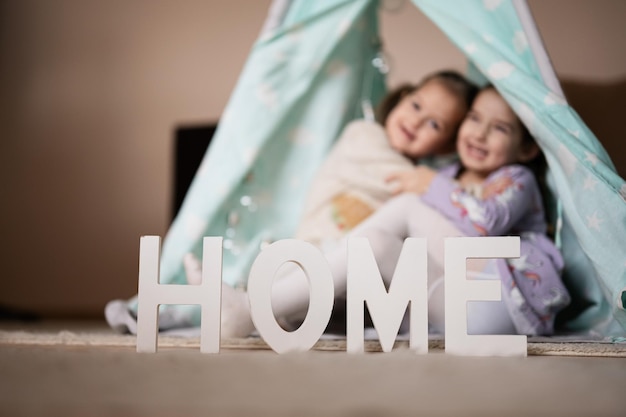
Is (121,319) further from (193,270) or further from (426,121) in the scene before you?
(426,121)

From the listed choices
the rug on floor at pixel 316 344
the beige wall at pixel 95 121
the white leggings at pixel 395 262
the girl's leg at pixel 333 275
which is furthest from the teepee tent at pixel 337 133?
the beige wall at pixel 95 121

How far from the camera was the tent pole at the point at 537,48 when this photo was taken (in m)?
1.22

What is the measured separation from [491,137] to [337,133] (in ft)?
1.68

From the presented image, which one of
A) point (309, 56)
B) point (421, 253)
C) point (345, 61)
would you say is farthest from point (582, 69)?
point (421, 253)

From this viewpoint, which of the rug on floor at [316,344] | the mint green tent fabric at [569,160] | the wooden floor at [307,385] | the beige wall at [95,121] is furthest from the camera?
the beige wall at [95,121]

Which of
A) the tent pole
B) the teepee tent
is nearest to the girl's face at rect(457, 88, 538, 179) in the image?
the teepee tent

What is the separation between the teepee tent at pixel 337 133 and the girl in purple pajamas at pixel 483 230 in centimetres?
9

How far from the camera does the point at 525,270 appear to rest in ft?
4.05

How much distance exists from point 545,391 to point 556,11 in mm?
1840

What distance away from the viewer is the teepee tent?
1114 millimetres

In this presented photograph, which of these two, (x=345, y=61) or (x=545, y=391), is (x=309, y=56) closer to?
(x=345, y=61)

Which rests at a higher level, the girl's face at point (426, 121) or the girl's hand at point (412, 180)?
the girl's face at point (426, 121)

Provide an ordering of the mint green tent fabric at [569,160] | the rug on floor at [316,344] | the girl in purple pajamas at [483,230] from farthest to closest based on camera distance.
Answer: the girl in purple pajamas at [483,230], the mint green tent fabric at [569,160], the rug on floor at [316,344]

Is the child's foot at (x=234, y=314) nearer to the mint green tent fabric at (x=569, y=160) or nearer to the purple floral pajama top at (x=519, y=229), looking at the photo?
the purple floral pajama top at (x=519, y=229)
